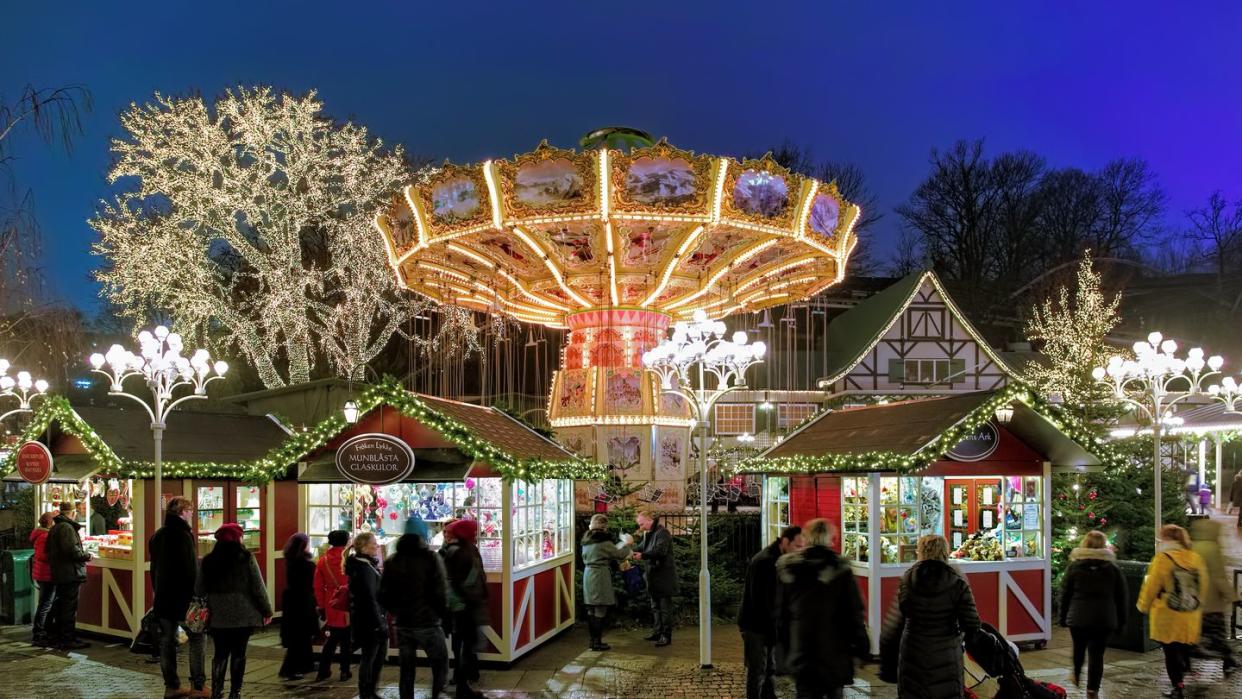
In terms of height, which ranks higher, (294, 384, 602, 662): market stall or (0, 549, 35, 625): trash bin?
(294, 384, 602, 662): market stall

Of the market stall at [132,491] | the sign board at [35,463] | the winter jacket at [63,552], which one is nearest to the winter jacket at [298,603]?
the market stall at [132,491]

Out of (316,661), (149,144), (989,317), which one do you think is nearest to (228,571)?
(316,661)

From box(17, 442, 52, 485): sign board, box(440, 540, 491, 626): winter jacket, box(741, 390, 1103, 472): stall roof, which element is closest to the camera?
box(440, 540, 491, 626): winter jacket

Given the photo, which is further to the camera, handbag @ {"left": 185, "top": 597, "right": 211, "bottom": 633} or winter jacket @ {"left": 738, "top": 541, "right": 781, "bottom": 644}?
handbag @ {"left": 185, "top": 597, "right": 211, "bottom": 633}

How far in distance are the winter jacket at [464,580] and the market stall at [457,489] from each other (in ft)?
4.95

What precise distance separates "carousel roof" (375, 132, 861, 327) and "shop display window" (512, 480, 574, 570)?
570 cm

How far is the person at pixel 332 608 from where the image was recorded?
8965 mm

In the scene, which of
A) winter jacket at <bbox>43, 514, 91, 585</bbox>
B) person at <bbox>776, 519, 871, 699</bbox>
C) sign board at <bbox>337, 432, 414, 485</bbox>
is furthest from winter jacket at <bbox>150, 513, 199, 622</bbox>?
person at <bbox>776, 519, 871, 699</bbox>

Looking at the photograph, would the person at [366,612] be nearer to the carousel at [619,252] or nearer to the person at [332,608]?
the person at [332,608]

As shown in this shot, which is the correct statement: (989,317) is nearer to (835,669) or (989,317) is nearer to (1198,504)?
(1198,504)

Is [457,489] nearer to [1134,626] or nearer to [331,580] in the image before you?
[331,580]

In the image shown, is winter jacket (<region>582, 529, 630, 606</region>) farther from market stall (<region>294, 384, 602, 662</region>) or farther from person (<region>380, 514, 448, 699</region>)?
person (<region>380, 514, 448, 699</region>)

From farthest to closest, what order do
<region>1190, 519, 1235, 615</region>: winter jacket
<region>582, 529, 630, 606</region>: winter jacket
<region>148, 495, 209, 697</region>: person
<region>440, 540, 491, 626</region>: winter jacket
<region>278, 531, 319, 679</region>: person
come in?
1. <region>582, 529, 630, 606</region>: winter jacket
2. <region>278, 531, 319, 679</region>: person
3. <region>1190, 519, 1235, 615</region>: winter jacket
4. <region>148, 495, 209, 697</region>: person
5. <region>440, 540, 491, 626</region>: winter jacket

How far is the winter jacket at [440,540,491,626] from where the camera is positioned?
7914 mm
